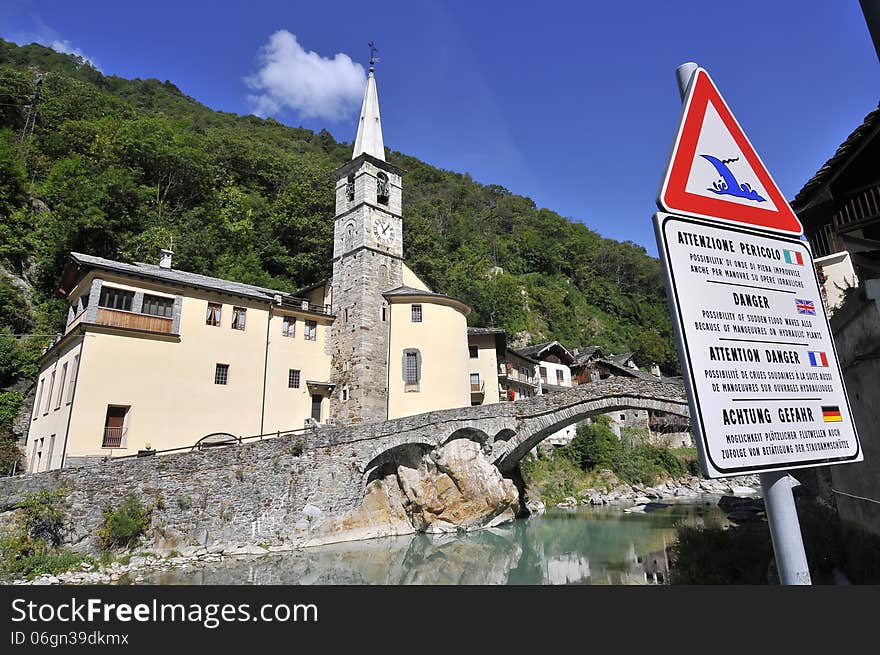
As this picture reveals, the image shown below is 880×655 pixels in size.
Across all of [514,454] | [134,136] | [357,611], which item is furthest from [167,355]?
[134,136]

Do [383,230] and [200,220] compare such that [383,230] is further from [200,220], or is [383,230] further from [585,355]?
[585,355]

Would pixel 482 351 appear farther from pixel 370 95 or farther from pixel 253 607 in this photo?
pixel 253 607

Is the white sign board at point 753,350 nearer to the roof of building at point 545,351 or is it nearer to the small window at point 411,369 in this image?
the small window at point 411,369

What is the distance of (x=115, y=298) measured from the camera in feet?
67.1

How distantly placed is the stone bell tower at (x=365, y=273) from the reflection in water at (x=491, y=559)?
8318 mm

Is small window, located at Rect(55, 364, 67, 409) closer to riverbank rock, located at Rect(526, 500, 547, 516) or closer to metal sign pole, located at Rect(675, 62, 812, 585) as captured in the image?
riverbank rock, located at Rect(526, 500, 547, 516)

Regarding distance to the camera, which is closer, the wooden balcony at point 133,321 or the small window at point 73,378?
the small window at point 73,378

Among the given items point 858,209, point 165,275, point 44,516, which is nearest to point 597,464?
point 858,209

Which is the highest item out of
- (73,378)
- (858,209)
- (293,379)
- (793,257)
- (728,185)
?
(293,379)

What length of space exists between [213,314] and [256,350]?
2805 millimetres

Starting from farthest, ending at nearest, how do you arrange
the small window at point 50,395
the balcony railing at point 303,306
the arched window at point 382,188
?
the arched window at point 382,188 → the balcony railing at point 303,306 → the small window at point 50,395

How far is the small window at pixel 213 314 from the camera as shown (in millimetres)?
23125

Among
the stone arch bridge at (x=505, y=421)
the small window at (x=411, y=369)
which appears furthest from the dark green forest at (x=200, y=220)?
the stone arch bridge at (x=505, y=421)

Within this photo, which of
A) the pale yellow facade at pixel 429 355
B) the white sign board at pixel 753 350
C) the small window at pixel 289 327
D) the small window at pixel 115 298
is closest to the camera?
the white sign board at pixel 753 350
